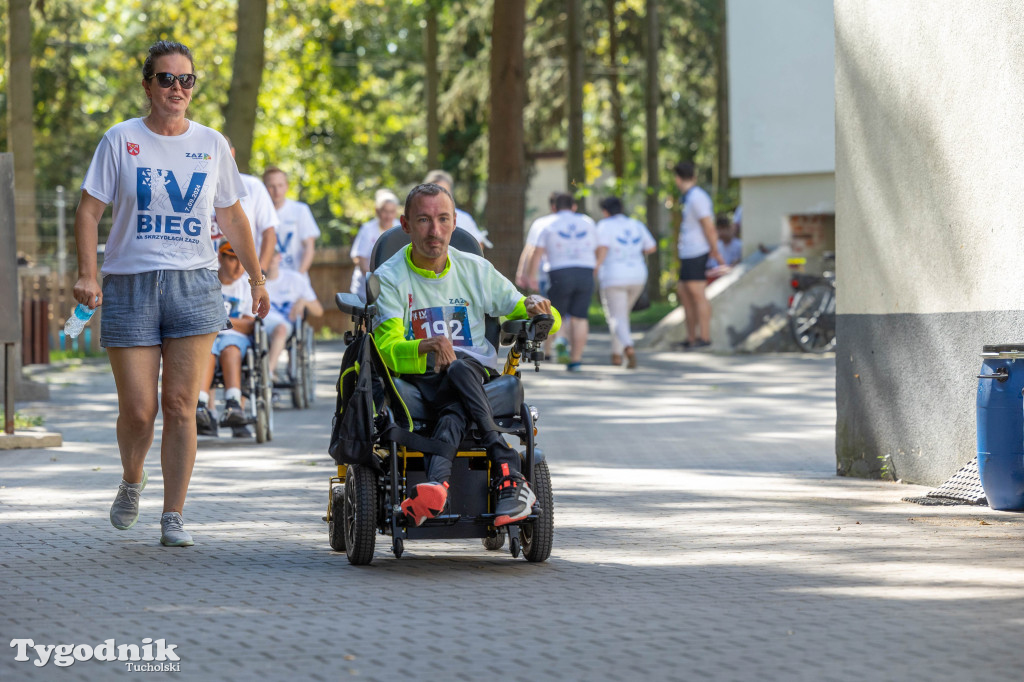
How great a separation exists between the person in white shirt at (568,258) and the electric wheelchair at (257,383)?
271 inches

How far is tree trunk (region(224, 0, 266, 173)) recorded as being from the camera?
1819cm

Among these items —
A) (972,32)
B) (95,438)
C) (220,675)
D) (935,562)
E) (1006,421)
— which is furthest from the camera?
(95,438)

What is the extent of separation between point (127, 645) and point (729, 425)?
8.43m

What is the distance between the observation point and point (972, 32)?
838 cm

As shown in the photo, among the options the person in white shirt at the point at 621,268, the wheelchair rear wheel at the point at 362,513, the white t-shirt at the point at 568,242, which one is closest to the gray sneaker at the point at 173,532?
the wheelchair rear wheel at the point at 362,513

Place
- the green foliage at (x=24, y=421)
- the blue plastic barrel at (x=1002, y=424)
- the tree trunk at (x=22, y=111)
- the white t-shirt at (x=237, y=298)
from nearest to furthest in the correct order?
the blue plastic barrel at (x=1002, y=424)
the white t-shirt at (x=237, y=298)
the green foliage at (x=24, y=421)
the tree trunk at (x=22, y=111)

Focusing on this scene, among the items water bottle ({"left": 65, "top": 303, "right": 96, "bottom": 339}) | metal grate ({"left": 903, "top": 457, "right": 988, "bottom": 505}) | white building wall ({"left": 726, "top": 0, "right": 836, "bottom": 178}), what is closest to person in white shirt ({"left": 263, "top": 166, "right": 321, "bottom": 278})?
water bottle ({"left": 65, "top": 303, "right": 96, "bottom": 339})

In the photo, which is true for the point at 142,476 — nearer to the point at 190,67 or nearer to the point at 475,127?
the point at 190,67

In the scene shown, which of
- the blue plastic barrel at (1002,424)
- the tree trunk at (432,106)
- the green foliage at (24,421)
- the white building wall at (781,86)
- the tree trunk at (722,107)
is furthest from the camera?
the tree trunk at (722,107)

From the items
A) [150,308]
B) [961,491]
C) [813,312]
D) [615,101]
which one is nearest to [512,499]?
[150,308]

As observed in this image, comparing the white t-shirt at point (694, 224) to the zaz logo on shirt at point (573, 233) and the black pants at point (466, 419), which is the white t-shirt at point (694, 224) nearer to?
the zaz logo on shirt at point (573, 233)

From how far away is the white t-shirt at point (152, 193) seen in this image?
265 inches

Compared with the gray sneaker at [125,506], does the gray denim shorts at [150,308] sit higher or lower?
higher

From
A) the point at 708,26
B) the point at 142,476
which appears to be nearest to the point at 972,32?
the point at 142,476
